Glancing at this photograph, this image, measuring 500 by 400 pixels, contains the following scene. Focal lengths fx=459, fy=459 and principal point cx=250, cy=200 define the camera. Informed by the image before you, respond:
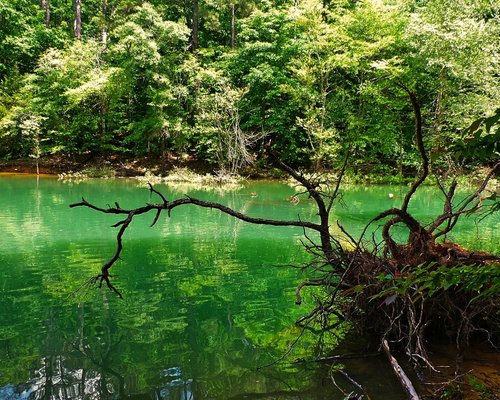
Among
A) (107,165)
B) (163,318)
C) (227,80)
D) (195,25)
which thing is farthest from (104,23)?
(163,318)

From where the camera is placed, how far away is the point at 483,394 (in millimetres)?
3195

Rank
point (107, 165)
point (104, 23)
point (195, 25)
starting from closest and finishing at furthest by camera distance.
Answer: point (107, 165) < point (195, 25) < point (104, 23)

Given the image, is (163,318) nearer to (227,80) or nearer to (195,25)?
(227,80)

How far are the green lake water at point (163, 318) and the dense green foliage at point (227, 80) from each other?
12.7m

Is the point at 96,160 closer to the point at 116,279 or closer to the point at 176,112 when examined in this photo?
the point at 176,112

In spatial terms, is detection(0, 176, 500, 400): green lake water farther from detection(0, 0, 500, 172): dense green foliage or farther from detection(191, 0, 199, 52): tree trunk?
detection(191, 0, 199, 52): tree trunk

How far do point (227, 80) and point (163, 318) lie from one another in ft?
78.0

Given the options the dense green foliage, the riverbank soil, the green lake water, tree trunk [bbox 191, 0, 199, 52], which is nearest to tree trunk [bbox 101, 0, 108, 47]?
the dense green foliage

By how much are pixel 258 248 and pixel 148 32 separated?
22.6m

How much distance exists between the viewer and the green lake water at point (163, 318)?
3.79 meters

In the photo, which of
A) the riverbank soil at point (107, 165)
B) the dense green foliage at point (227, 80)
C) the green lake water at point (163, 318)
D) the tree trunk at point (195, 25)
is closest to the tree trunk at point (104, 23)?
the dense green foliage at point (227, 80)

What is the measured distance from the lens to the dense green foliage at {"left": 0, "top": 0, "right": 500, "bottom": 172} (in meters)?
24.0

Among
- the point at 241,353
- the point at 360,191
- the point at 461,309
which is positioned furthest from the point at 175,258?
the point at 360,191

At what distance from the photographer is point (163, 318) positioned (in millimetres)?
5430
